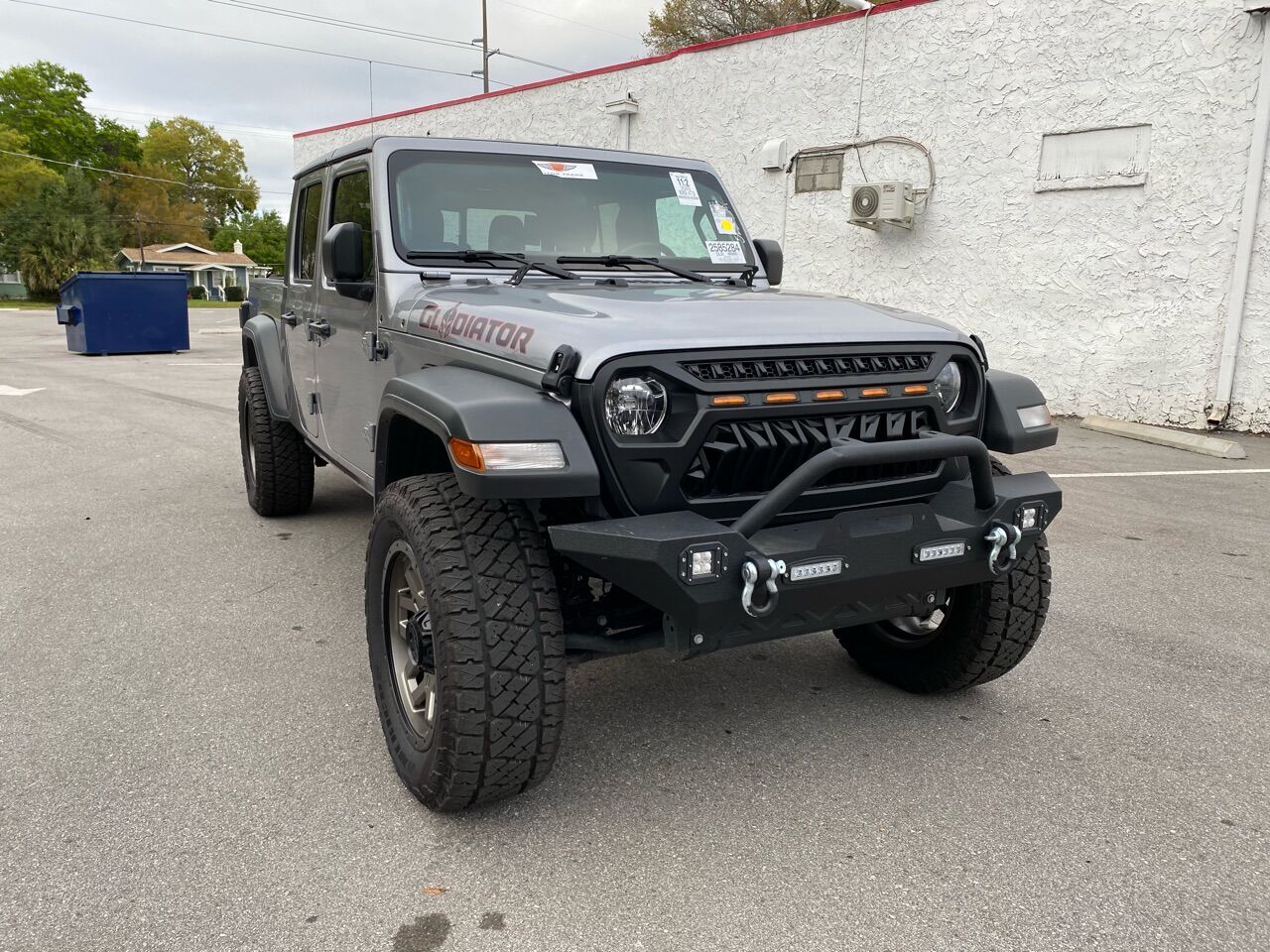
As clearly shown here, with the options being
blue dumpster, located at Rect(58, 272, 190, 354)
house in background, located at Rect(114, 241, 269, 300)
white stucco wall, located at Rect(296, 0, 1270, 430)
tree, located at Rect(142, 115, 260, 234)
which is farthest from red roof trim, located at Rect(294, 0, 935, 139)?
tree, located at Rect(142, 115, 260, 234)

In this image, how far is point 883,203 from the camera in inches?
438

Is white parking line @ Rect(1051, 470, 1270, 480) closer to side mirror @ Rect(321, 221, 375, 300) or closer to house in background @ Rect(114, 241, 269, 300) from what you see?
side mirror @ Rect(321, 221, 375, 300)

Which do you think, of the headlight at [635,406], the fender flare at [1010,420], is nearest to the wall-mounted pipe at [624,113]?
the fender flare at [1010,420]

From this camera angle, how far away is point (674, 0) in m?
31.4

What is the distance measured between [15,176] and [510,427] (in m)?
70.2

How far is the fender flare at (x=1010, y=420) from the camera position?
2951mm

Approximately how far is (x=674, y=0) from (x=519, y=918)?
3351cm

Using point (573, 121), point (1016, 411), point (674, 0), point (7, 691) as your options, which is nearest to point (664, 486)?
point (1016, 411)

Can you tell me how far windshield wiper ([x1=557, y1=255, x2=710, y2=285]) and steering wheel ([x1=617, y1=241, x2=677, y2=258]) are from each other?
0.18 ft

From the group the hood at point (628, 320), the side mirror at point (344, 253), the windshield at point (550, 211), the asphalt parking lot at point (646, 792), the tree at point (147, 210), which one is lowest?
the asphalt parking lot at point (646, 792)

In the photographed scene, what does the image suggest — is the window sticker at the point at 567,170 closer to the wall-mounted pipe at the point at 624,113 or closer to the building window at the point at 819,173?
the building window at the point at 819,173

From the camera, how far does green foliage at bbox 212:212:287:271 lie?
9200 cm

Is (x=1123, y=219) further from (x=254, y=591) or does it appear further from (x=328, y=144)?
(x=328, y=144)

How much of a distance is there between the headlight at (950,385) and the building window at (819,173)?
9884 mm
